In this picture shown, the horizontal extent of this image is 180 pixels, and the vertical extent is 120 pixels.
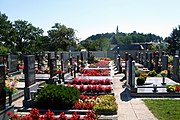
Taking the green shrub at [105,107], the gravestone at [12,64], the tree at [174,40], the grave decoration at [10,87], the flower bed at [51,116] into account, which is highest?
the tree at [174,40]

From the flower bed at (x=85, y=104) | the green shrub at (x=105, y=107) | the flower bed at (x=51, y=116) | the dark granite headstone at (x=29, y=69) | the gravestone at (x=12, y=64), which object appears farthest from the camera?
the gravestone at (x=12, y=64)

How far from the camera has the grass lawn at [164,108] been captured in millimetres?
10105

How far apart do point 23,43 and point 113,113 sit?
2268 inches

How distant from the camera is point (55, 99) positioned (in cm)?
1098

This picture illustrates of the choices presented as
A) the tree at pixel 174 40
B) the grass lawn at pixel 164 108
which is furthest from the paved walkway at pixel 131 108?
the tree at pixel 174 40

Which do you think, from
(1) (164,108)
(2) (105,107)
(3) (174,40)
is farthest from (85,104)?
(3) (174,40)

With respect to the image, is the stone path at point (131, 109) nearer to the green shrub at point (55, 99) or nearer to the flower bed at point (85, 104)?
the flower bed at point (85, 104)

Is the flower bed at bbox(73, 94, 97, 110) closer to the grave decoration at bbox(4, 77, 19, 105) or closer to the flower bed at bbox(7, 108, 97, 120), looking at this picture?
the grave decoration at bbox(4, 77, 19, 105)

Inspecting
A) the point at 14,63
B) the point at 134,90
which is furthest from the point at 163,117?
the point at 14,63

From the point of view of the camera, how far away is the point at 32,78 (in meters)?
12.9

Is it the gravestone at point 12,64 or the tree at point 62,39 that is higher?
the tree at point 62,39

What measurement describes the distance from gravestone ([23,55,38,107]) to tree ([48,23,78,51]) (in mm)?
50402

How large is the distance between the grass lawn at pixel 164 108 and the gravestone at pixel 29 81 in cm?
516

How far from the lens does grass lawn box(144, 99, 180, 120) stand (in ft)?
33.2
